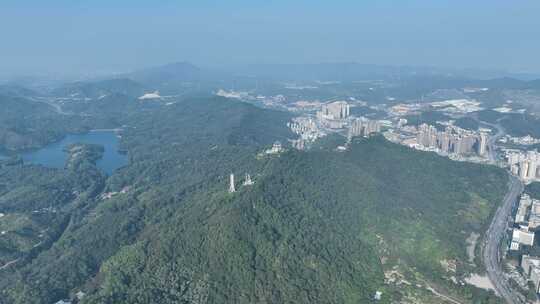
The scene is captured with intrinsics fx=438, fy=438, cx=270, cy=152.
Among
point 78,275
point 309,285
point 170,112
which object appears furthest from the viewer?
point 170,112

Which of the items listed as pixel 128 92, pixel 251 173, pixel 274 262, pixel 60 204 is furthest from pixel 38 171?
pixel 128 92

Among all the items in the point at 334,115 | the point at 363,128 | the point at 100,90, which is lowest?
the point at 334,115

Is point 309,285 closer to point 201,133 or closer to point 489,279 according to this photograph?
point 489,279

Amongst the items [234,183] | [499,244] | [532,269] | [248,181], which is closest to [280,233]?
[248,181]

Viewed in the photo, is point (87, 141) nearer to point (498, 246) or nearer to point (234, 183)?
point (234, 183)

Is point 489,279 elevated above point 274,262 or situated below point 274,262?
below

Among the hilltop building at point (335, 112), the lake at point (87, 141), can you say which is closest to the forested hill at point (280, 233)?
the lake at point (87, 141)
